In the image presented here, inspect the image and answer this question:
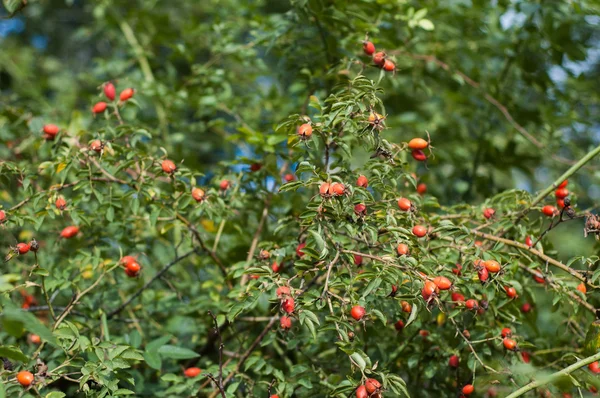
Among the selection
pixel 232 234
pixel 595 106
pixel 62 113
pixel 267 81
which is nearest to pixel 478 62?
pixel 595 106

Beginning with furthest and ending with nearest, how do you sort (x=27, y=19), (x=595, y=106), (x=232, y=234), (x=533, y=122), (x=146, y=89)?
(x=27, y=19)
(x=595, y=106)
(x=533, y=122)
(x=146, y=89)
(x=232, y=234)

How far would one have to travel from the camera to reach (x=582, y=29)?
2.97 meters

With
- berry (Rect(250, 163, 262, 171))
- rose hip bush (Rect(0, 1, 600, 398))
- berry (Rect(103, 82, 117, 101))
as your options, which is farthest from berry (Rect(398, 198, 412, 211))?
berry (Rect(103, 82, 117, 101))

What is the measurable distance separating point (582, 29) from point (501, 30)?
1.28 feet

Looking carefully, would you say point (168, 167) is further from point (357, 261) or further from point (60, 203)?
point (357, 261)

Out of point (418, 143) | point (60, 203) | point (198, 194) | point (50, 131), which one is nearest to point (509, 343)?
point (418, 143)

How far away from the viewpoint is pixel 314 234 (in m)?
1.36

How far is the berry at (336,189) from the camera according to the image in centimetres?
137

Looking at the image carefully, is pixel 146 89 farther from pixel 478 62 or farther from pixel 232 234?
pixel 478 62

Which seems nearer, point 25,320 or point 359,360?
point 25,320

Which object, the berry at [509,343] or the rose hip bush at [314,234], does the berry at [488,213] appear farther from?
the berry at [509,343]

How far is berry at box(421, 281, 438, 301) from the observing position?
1316 millimetres

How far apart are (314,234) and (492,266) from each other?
448 mm

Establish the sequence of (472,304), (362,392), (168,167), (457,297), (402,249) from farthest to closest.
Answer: (168,167) < (457,297) < (472,304) < (402,249) < (362,392)
